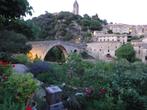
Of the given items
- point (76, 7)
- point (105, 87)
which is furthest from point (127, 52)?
point (76, 7)

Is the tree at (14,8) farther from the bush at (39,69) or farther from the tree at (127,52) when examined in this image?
the tree at (127,52)

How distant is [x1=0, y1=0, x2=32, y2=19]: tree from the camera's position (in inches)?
413

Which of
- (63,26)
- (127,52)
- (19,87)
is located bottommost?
(127,52)

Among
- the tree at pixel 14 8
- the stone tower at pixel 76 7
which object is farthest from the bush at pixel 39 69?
the stone tower at pixel 76 7

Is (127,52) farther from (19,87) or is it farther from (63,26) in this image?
(19,87)

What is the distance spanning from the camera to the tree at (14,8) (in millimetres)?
10496

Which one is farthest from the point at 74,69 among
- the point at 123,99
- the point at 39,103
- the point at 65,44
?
the point at 65,44

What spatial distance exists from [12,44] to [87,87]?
29.7 feet

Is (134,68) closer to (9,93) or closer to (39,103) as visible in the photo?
(39,103)

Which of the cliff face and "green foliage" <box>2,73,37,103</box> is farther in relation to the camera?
the cliff face

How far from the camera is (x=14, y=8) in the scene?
1077 centimetres

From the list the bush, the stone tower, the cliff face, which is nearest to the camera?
the bush

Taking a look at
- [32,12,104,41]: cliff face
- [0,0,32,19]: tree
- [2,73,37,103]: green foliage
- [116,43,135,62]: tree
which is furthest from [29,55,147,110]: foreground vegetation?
[32,12,104,41]: cliff face

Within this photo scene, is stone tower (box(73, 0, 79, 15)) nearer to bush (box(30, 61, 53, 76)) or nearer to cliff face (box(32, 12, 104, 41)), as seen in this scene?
cliff face (box(32, 12, 104, 41))
